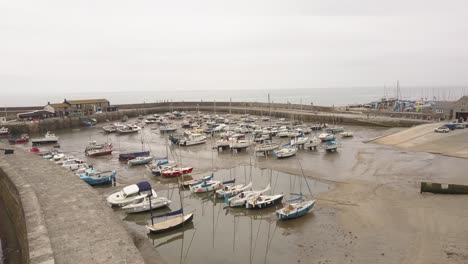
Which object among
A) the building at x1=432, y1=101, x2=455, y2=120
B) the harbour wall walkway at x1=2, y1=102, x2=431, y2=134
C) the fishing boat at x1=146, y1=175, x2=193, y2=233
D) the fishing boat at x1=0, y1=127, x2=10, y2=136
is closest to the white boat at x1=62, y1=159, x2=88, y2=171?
the fishing boat at x1=146, y1=175, x2=193, y2=233

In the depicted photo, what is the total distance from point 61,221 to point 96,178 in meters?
12.1

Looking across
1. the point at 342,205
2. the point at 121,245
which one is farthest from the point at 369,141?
the point at 121,245

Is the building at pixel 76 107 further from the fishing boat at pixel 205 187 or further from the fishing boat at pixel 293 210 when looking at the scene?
the fishing boat at pixel 293 210

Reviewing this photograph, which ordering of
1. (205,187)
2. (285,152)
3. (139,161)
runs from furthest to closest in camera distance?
1. (285,152)
2. (139,161)
3. (205,187)

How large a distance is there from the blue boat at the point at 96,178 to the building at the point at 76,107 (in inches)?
1780

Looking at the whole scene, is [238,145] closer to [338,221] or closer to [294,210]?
[294,210]

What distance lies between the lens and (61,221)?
14539 millimetres

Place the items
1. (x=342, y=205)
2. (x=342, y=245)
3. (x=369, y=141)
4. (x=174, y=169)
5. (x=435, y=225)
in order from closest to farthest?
(x=342, y=245) → (x=435, y=225) → (x=342, y=205) → (x=174, y=169) → (x=369, y=141)

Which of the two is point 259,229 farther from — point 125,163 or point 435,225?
point 125,163

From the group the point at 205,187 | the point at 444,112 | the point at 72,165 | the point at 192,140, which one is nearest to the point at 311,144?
the point at 192,140

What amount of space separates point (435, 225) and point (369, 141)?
25408mm

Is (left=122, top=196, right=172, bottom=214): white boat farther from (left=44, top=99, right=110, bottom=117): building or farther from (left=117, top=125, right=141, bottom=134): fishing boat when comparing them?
(left=44, top=99, right=110, bottom=117): building

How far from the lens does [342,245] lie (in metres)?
16.1

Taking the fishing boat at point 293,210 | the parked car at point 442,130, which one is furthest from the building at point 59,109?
the parked car at point 442,130
